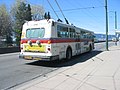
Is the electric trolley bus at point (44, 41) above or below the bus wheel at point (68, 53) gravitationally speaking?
above

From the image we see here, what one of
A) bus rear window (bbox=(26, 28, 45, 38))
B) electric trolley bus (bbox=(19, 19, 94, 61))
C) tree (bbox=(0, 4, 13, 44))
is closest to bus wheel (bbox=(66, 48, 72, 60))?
electric trolley bus (bbox=(19, 19, 94, 61))

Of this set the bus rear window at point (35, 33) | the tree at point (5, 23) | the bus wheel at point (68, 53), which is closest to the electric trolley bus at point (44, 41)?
the bus rear window at point (35, 33)

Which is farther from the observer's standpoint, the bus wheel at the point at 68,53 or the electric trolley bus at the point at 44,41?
the bus wheel at the point at 68,53

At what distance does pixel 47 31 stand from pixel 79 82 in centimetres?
568

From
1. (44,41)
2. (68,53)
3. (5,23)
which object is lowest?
(68,53)

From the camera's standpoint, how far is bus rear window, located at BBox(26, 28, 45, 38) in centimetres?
1481

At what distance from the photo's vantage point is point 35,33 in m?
15.2

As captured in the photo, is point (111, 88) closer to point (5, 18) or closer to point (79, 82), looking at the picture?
point (79, 82)

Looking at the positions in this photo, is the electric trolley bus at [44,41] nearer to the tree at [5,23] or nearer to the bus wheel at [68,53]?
the bus wheel at [68,53]

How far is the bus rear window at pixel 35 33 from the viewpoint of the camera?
14810mm

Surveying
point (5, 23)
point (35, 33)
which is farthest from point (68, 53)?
point (5, 23)

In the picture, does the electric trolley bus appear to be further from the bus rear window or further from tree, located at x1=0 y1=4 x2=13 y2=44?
tree, located at x1=0 y1=4 x2=13 y2=44

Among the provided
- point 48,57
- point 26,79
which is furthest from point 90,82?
point 48,57

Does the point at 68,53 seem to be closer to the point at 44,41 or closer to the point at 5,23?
the point at 44,41
